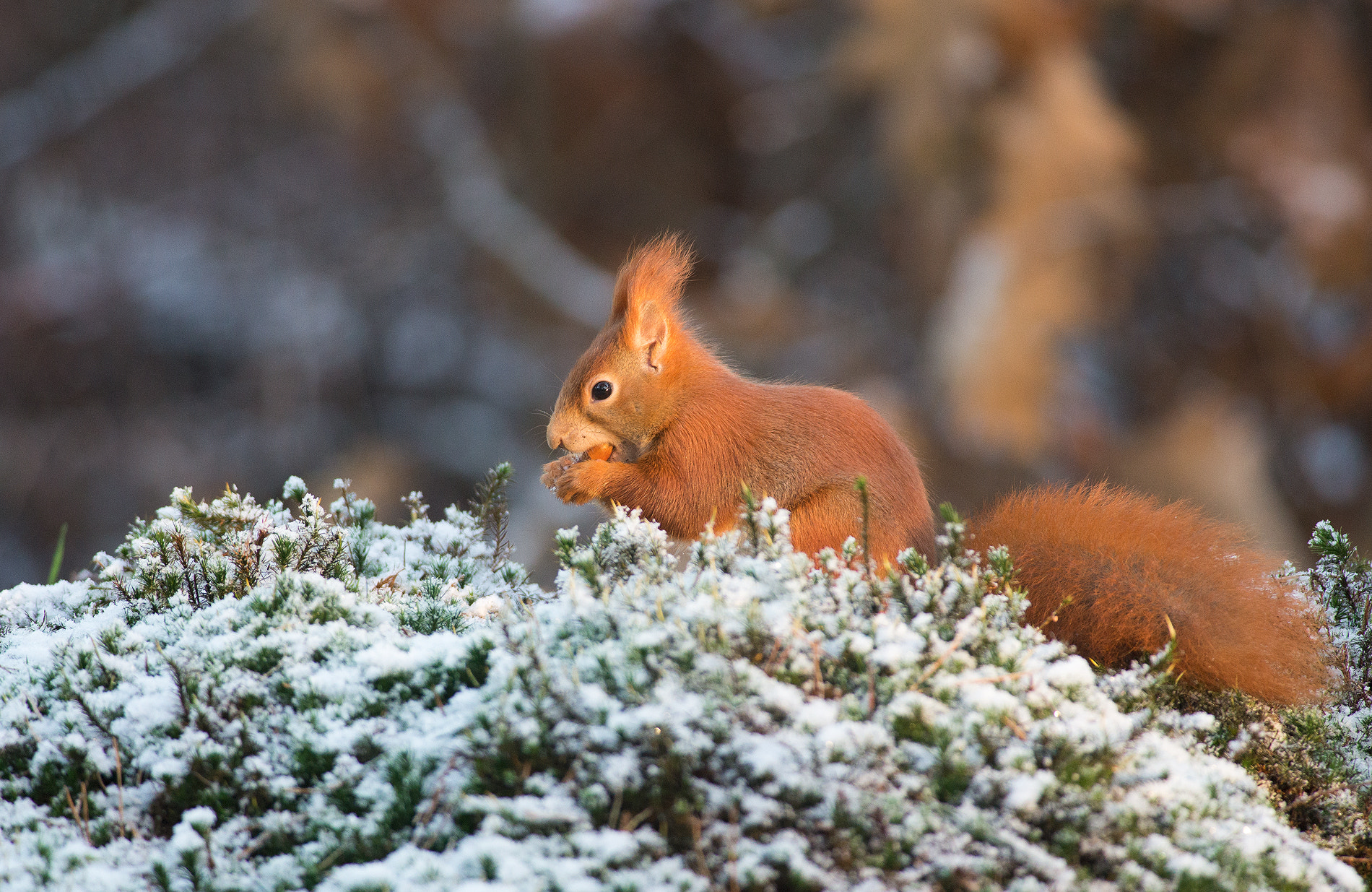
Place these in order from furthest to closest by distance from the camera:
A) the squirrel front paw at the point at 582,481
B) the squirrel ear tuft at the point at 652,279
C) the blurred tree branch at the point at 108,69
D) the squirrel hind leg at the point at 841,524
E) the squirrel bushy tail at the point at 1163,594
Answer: the blurred tree branch at the point at 108,69 < the squirrel ear tuft at the point at 652,279 < the squirrel front paw at the point at 582,481 < the squirrel hind leg at the point at 841,524 < the squirrel bushy tail at the point at 1163,594

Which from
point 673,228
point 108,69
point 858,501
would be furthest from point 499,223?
point 858,501

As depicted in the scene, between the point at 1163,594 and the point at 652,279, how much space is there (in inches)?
45.1

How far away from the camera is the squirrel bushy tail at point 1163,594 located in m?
1.86

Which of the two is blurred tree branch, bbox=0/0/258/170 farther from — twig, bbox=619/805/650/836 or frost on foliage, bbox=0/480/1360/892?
twig, bbox=619/805/650/836

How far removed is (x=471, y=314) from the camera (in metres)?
9.56

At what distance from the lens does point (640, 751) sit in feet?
4.66

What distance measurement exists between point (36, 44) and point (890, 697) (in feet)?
37.0

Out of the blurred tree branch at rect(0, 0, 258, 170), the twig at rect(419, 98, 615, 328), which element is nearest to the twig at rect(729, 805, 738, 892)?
the twig at rect(419, 98, 615, 328)

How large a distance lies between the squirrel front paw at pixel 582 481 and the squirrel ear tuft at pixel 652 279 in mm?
308

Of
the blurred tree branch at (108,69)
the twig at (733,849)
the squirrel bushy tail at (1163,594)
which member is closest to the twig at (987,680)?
the squirrel bushy tail at (1163,594)

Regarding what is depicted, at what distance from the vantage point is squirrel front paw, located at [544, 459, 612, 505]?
2188 millimetres

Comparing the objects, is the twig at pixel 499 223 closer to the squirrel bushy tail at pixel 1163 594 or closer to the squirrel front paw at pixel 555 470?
the squirrel front paw at pixel 555 470

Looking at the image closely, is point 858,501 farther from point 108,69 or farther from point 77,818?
point 108,69

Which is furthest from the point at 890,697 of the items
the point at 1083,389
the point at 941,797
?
the point at 1083,389
